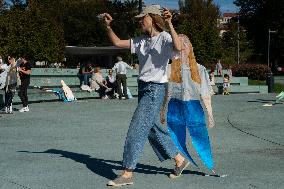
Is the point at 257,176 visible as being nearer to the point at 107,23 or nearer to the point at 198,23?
the point at 107,23

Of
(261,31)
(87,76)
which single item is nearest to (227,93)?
(87,76)

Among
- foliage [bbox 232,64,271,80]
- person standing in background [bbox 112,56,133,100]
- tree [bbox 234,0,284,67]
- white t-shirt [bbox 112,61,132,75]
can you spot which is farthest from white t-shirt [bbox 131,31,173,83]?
tree [bbox 234,0,284,67]

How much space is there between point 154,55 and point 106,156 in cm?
257

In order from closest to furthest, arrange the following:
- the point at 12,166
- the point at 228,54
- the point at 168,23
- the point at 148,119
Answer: the point at 168,23, the point at 148,119, the point at 12,166, the point at 228,54

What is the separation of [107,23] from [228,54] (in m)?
57.3

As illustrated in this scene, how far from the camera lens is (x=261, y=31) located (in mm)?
82812

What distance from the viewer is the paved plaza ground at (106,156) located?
258 inches

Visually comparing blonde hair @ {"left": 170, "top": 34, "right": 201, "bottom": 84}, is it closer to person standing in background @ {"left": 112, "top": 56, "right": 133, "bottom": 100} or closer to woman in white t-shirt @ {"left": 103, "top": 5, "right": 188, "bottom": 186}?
woman in white t-shirt @ {"left": 103, "top": 5, "right": 188, "bottom": 186}

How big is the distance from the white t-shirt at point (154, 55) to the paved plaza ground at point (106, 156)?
1196 millimetres

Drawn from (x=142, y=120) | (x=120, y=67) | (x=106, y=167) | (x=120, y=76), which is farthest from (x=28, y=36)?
(x=142, y=120)

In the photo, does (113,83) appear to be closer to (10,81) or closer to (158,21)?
(10,81)

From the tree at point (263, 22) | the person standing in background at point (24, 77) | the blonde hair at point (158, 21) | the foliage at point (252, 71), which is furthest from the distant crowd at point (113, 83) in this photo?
the tree at point (263, 22)

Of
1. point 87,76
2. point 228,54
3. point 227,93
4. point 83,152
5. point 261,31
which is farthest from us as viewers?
point 261,31

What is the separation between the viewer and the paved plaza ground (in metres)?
6.56
